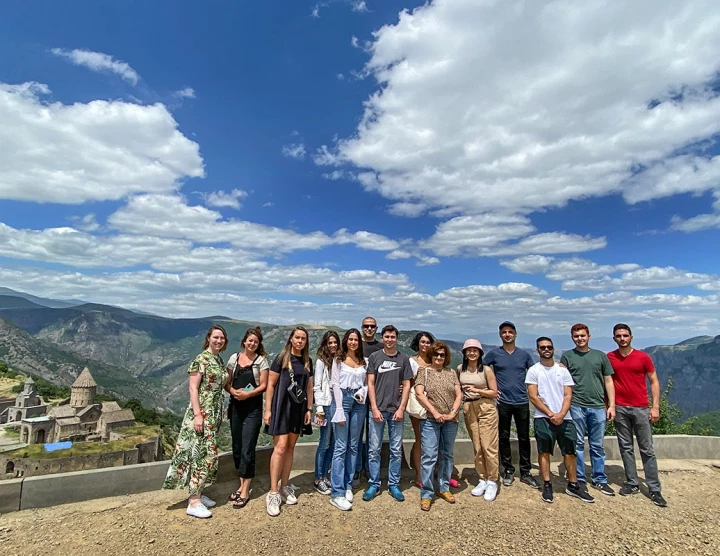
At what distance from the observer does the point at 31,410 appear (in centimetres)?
5019

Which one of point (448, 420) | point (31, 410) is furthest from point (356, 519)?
point (31, 410)

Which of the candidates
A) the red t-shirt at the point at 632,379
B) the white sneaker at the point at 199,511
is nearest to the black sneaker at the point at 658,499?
the red t-shirt at the point at 632,379

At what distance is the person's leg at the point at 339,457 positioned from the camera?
15.1 ft

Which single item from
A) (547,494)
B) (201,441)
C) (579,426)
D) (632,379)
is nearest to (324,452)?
(201,441)

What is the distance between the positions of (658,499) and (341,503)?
13.1 feet

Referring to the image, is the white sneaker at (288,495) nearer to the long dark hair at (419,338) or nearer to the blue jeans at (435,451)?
the blue jeans at (435,451)

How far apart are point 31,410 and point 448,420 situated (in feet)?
214

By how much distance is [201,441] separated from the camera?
4.35 metres

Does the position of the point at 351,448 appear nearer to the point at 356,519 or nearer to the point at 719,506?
the point at 356,519

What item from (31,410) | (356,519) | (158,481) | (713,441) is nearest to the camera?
(356,519)

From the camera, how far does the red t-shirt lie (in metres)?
5.15

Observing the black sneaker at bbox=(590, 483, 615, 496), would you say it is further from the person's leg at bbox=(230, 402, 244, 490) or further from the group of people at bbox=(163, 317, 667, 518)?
the person's leg at bbox=(230, 402, 244, 490)

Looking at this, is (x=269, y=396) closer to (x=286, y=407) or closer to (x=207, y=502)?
(x=286, y=407)

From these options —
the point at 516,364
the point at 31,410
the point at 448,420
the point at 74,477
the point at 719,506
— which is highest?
the point at 516,364
